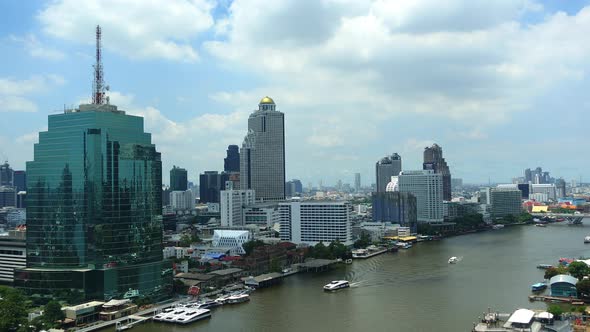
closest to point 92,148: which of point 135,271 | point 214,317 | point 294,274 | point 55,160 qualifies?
point 55,160

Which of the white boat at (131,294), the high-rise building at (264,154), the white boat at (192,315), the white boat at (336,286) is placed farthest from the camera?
the high-rise building at (264,154)

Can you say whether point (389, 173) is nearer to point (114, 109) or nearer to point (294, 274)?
point (294, 274)

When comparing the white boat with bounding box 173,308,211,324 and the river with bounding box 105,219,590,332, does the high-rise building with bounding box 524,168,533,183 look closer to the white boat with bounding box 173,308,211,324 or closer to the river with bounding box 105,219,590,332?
the river with bounding box 105,219,590,332

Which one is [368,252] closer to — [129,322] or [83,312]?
[129,322]

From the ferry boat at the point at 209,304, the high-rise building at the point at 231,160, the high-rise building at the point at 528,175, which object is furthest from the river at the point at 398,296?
the high-rise building at the point at 528,175

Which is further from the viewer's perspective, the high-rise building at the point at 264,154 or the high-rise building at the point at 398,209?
the high-rise building at the point at 264,154

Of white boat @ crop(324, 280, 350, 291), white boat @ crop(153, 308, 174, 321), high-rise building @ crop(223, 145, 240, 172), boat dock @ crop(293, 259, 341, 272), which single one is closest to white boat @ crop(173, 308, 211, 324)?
white boat @ crop(153, 308, 174, 321)

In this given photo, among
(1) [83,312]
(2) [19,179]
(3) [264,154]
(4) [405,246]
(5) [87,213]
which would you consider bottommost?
(4) [405,246]

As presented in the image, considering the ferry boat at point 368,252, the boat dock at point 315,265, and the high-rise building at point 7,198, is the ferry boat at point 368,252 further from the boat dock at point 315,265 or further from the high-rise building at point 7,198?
the high-rise building at point 7,198

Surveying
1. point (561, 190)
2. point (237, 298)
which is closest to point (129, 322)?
point (237, 298)
